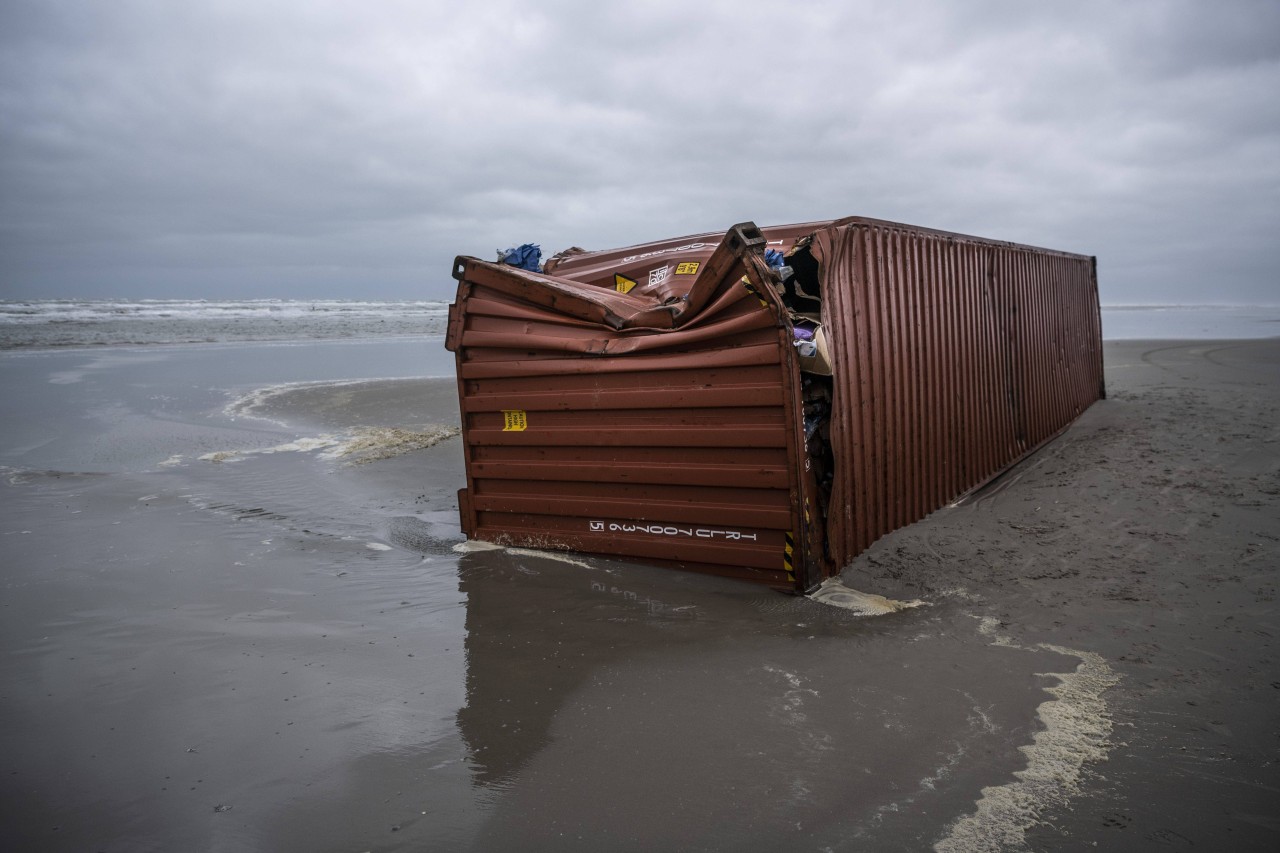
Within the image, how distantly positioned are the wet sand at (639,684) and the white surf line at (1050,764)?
14 millimetres

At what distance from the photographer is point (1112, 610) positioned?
4.95 metres

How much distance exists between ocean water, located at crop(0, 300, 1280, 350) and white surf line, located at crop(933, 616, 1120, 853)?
31.2 m

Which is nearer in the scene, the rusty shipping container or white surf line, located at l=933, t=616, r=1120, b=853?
white surf line, located at l=933, t=616, r=1120, b=853

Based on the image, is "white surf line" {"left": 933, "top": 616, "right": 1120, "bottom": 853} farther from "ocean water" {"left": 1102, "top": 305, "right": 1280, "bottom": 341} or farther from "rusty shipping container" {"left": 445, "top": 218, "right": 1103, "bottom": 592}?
"ocean water" {"left": 1102, "top": 305, "right": 1280, "bottom": 341}

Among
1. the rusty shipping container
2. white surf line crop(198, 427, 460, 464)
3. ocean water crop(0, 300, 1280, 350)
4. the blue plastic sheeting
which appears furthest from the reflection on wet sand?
ocean water crop(0, 300, 1280, 350)

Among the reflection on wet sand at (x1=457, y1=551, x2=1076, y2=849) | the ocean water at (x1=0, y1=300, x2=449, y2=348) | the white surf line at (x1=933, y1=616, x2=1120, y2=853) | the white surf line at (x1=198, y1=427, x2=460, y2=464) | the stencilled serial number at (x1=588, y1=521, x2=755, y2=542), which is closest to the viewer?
the white surf line at (x1=933, y1=616, x2=1120, y2=853)

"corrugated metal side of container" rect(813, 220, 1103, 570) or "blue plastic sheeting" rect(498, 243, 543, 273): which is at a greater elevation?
"blue plastic sheeting" rect(498, 243, 543, 273)

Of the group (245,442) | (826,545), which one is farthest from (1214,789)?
(245,442)

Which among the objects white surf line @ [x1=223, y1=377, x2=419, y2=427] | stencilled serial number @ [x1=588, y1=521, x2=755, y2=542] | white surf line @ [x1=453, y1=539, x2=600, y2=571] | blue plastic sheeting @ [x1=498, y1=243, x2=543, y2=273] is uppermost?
blue plastic sheeting @ [x1=498, y1=243, x2=543, y2=273]

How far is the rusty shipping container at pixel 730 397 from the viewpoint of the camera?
5.18 metres

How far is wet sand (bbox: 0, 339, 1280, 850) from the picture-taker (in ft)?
9.81

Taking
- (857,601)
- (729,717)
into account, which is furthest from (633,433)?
(729,717)

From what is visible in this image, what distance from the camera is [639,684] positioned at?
411cm

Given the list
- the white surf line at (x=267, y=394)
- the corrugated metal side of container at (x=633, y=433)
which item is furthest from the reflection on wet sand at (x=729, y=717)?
the white surf line at (x=267, y=394)
